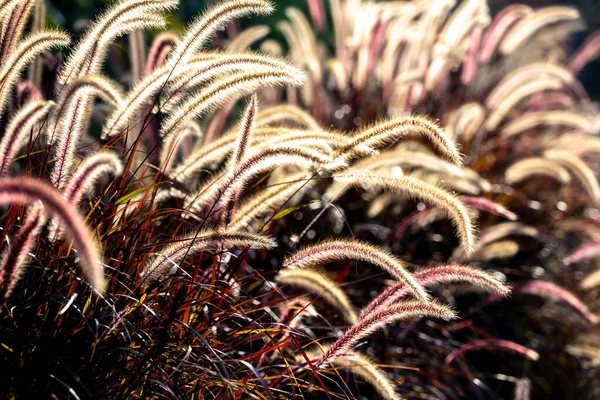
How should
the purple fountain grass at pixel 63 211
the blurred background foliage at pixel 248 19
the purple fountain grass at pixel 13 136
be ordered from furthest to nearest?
the blurred background foliage at pixel 248 19 < the purple fountain grass at pixel 13 136 < the purple fountain grass at pixel 63 211

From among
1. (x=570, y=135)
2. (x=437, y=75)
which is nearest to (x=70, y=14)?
(x=437, y=75)

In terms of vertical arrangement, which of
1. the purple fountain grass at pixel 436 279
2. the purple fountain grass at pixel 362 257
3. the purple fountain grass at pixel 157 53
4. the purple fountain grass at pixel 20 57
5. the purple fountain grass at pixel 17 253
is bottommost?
the purple fountain grass at pixel 436 279

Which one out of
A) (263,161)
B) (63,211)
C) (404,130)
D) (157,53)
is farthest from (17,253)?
(157,53)

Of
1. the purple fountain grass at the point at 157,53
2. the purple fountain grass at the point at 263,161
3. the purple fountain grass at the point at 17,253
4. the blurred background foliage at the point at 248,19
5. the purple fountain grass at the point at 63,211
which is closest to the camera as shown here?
the purple fountain grass at the point at 63,211

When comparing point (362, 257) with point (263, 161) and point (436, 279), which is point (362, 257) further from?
point (263, 161)

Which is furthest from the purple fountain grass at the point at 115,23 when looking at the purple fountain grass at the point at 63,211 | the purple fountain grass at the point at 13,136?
the purple fountain grass at the point at 63,211

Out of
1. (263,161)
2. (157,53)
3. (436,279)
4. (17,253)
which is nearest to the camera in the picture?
(17,253)

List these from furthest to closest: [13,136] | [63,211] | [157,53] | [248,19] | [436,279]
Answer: [248,19], [157,53], [436,279], [13,136], [63,211]

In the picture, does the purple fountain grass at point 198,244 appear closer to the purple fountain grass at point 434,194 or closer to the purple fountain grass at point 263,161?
the purple fountain grass at point 263,161

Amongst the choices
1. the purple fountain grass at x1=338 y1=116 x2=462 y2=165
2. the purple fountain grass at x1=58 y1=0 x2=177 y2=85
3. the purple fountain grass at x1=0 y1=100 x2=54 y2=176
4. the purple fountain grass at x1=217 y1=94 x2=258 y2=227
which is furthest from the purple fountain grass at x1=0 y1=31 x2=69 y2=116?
the purple fountain grass at x1=338 y1=116 x2=462 y2=165

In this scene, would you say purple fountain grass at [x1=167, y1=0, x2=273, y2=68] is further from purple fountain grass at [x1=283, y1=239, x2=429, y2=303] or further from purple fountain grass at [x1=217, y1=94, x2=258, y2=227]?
purple fountain grass at [x1=283, y1=239, x2=429, y2=303]

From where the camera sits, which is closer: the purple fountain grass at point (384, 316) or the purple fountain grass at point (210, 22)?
the purple fountain grass at point (384, 316)

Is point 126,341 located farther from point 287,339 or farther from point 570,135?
point 570,135
